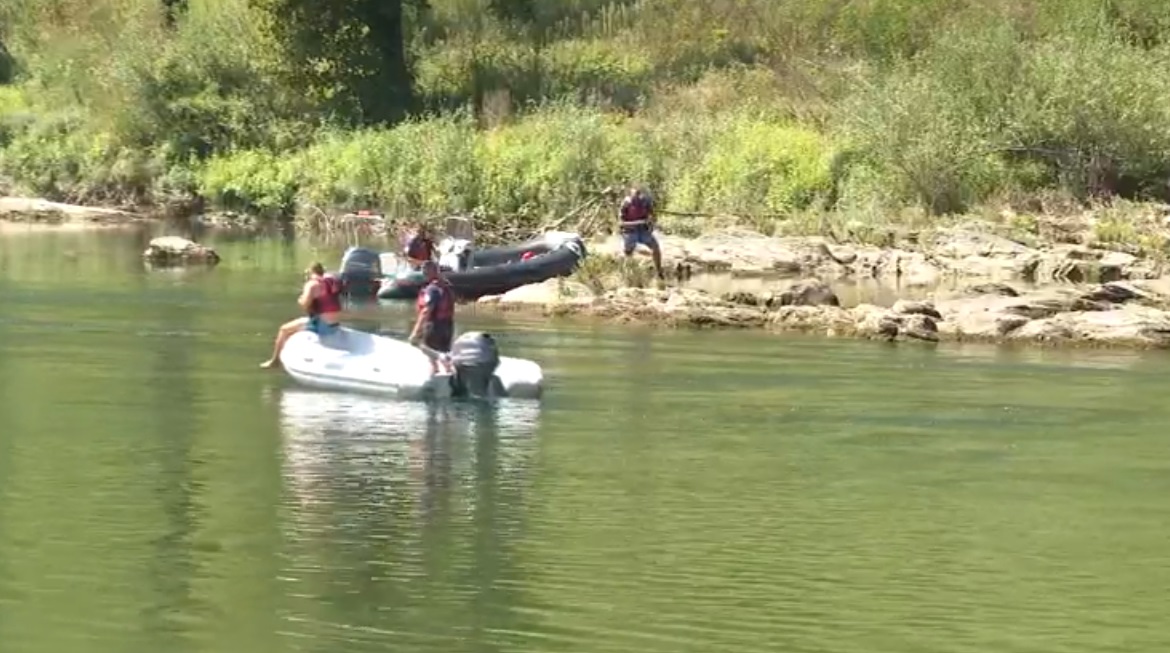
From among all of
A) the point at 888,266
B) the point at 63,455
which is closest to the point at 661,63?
the point at 888,266

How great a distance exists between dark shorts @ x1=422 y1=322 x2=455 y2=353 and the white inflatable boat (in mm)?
257

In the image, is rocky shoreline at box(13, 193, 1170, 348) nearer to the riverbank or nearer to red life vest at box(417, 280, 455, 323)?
red life vest at box(417, 280, 455, 323)

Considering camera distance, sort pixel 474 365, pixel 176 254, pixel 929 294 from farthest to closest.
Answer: pixel 176 254
pixel 929 294
pixel 474 365

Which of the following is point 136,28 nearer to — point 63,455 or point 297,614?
point 63,455

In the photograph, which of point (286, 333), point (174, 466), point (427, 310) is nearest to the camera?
point (174, 466)

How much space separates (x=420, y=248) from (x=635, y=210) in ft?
13.9

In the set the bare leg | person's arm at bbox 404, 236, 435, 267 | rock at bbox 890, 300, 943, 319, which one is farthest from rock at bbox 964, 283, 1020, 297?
the bare leg

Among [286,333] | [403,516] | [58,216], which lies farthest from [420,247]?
[58,216]

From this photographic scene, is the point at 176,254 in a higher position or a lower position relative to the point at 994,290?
higher

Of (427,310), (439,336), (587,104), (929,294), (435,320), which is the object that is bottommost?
(929,294)

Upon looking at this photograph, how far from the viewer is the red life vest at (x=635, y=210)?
38594 millimetres

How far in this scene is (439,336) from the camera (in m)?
26.5

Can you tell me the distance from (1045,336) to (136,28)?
117 ft

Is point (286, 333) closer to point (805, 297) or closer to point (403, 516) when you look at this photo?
point (403, 516)
